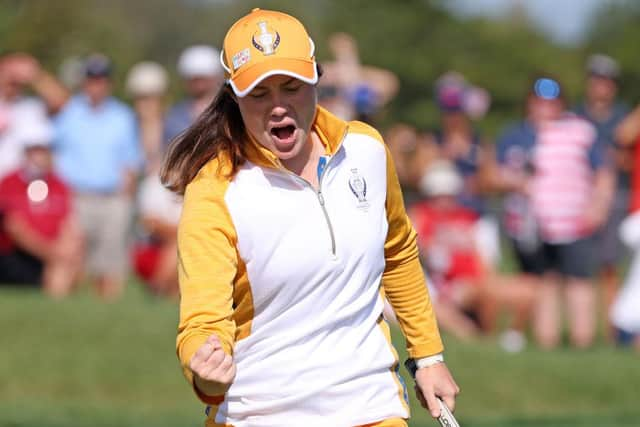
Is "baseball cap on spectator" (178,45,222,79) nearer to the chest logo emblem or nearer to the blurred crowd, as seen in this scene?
the blurred crowd

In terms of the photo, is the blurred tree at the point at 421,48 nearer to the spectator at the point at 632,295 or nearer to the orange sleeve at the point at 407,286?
the spectator at the point at 632,295

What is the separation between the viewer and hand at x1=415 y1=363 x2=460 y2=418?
14.3ft

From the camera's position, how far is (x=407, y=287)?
14.8 ft

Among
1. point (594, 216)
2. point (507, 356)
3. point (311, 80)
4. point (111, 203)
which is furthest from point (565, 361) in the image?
point (311, 80)

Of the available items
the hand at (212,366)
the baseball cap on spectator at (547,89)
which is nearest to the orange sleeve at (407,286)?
the hand at (212,366)

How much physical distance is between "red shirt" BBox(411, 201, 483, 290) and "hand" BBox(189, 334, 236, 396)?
711 cm

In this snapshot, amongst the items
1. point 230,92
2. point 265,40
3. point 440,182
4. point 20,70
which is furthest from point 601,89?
point 265,40

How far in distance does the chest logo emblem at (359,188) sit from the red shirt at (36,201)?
7.17 meters

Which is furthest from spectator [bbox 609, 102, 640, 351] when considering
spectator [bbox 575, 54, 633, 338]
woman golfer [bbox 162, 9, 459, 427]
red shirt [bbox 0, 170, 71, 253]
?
woman golfer [bbox 162, 9, 459, 427]

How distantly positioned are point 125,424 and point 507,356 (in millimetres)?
2901

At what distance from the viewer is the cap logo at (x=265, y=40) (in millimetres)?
3881

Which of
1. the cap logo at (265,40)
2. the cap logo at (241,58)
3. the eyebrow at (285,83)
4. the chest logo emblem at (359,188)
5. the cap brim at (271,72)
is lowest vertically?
the chest logo emblem at (359,188)

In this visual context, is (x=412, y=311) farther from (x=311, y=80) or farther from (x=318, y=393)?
(x=311, y=80)

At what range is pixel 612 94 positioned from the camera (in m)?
11.4
